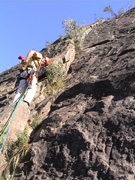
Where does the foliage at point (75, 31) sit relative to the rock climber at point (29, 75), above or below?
above

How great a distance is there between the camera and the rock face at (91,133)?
317 cm

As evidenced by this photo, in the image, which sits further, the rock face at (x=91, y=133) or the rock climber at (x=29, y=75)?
the rock climber at (x=29, y=75)

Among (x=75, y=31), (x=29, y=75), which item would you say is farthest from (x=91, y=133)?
(x=75, y=31)

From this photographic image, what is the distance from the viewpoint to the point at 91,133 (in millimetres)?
3684

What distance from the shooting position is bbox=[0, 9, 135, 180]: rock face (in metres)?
3.17

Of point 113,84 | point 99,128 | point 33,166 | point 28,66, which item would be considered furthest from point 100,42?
point 33,166

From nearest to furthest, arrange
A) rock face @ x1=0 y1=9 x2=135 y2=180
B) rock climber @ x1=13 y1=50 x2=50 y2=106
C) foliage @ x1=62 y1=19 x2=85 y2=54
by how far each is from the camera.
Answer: rock face @ x1=0 y1=9 x2=135 y2=180 < rock climber @ x1=13 y1=50 x2=50 y2=106 < foliage @ x1=62 y1=19 x2=85 y2=54

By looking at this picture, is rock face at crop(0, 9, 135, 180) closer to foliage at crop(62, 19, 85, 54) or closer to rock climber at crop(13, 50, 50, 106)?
rock climber at crop(13, 50, 50, 106)

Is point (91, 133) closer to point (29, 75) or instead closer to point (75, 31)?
point (29, 75)

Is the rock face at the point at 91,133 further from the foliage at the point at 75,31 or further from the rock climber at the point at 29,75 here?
the foliage at the point at 75,31

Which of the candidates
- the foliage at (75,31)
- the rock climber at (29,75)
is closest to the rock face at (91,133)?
the rock climber at (29,75)

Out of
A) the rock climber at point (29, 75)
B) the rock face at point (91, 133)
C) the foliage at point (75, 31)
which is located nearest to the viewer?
the rock face at point (91, 133)

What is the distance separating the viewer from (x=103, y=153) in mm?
3307

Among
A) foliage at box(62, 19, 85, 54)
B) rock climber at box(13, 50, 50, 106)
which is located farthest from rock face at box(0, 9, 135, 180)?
foliage at box(62, 19, 85, 54)
